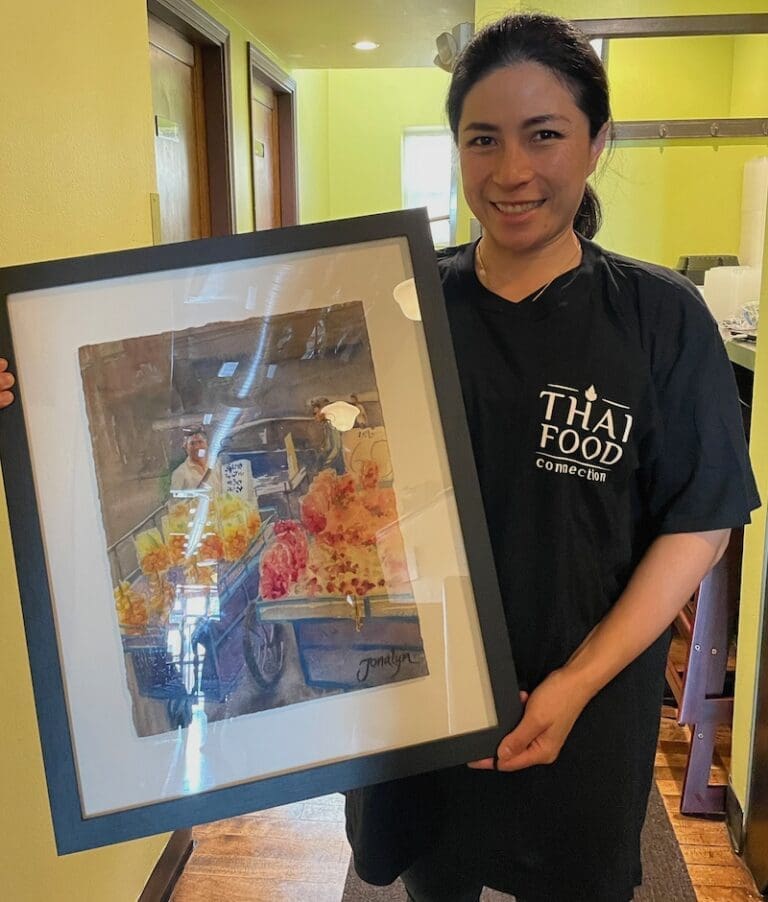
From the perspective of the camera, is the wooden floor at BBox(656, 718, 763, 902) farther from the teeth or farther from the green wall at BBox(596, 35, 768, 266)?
the green wall at BBox(596, 35, 768, 266)

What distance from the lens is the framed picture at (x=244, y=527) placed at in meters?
0.76

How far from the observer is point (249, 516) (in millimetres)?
784

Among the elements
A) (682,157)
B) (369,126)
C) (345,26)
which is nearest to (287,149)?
(345,26)

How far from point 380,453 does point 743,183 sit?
111 inches

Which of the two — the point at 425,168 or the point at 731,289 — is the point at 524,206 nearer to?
the point at 731,289

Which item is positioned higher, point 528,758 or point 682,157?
point 682,157

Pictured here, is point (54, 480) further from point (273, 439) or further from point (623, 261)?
point (623, 261)

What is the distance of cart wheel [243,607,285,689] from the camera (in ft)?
2.56

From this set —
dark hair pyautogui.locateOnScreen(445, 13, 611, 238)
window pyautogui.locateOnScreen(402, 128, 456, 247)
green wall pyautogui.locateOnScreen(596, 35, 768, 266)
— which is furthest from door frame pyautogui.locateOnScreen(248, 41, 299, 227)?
dark hair pyautogui.locateOnScreen(445, 13, 611, 238)

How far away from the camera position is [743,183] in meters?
3.07

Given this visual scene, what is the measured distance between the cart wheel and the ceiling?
114 inches

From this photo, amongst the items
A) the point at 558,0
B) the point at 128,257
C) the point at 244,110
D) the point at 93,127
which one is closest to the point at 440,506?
the point at 128,257

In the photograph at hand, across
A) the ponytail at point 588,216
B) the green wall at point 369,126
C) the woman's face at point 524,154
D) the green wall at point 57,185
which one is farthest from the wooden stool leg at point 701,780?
the green wall at point 369,126

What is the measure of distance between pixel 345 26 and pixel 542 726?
11.2 feet
